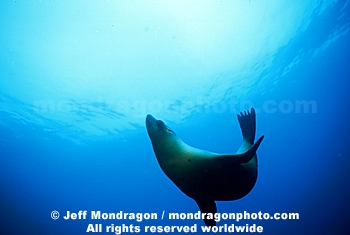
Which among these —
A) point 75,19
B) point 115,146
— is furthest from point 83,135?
point 75,19

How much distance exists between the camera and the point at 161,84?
1276 centimetres

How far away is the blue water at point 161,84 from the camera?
821 cm

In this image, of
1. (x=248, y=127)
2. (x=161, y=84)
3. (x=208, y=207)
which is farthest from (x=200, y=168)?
(x=161, y=84)

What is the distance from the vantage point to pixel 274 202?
36062 mm

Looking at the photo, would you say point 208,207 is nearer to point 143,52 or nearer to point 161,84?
point 143,52

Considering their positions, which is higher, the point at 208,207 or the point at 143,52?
the point at 143,52

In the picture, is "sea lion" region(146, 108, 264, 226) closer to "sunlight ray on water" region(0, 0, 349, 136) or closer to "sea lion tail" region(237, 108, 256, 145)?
"sea lion tail" region(237, 108, 256, 145)

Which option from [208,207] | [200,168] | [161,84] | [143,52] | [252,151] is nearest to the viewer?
[252,151]

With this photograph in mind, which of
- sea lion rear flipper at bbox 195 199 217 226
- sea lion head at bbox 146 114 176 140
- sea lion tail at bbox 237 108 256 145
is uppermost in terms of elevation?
sea lion tail at bbox 237 108 256 145

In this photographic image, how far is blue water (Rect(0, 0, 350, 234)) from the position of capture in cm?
821

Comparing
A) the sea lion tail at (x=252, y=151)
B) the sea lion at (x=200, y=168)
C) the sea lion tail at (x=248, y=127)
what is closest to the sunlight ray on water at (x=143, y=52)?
the sea lion tail at (x=248, y=127)

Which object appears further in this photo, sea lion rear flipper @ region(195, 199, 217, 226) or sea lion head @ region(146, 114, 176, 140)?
sea lion rear flipper @ region(195, 199, 217, 226)

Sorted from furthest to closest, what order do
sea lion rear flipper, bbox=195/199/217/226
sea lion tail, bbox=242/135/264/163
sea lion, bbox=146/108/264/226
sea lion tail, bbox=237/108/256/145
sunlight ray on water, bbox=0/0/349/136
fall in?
sunlight ray on water, bbox=0/0/349/136
sea lion tail, bbox=237/108/256/145
sea lion rear flipper, bbox=195/199/217/226
sea lion, bbox=146/108/264/226
sea lion tail, bbox=242/135/264/163

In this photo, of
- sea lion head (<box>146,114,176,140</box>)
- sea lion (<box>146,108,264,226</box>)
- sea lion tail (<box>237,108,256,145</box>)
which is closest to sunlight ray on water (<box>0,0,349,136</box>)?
sea lion tail (<box>237,108,256,145</box>)
